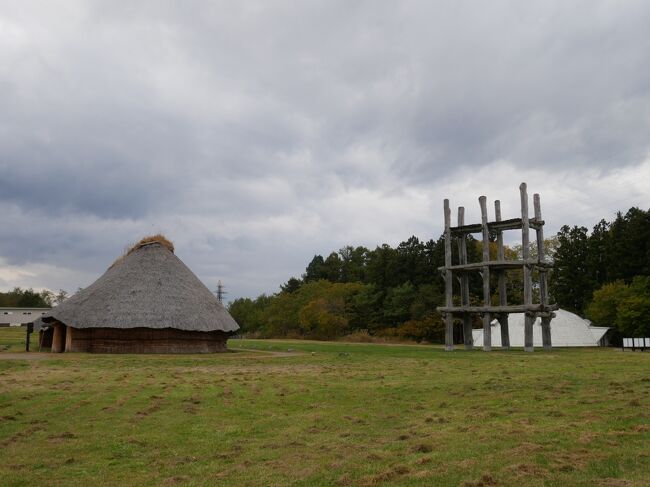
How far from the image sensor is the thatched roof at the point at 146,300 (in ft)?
113

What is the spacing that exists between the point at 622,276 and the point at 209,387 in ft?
163

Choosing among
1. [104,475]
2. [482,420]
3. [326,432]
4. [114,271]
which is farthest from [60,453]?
[114,271]

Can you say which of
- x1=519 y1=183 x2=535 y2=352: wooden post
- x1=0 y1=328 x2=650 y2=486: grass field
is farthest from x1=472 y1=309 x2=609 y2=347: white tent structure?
x1=0 y1=328 x2=650 y2=486: grass field

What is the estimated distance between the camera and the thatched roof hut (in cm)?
3447

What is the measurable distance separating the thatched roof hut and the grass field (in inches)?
670

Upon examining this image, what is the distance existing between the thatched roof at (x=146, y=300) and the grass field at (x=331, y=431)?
16947 mm

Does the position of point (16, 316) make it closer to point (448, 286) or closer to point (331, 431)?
point (448, 286)

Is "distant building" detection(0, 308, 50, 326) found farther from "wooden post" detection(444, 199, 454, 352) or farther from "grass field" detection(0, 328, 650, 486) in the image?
"grass field" detection(0, 328, 650, 486)

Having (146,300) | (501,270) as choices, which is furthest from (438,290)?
(146,300)

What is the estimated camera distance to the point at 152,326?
34250 mm

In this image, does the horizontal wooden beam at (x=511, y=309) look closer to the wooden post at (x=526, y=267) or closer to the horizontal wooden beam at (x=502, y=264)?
the wooden post at (x=526, y=267)

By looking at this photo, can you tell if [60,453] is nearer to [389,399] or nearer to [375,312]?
[389,399]

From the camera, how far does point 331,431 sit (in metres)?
9.99

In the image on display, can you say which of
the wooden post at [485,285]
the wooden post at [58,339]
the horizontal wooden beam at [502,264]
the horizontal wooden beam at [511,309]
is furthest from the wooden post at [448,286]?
the wooden post at [58,339]
